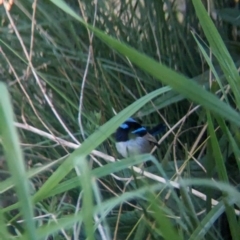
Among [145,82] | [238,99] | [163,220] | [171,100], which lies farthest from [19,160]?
[145,82]

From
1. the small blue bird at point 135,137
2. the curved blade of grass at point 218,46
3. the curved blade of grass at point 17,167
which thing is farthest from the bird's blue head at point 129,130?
the curved blade of grass at point 17,167

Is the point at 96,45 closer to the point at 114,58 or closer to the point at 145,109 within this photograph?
the point at 114,58

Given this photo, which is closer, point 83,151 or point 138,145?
point 83,151

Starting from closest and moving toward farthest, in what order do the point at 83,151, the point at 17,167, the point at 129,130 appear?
the point at 17,167
the point at 83,151
the point at 129,130

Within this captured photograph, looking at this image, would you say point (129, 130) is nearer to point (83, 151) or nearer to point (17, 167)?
point (83, 151)

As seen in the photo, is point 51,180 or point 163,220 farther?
point 51,180

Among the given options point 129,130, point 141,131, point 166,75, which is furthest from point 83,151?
point 129,130

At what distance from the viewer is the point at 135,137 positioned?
1.20 metres

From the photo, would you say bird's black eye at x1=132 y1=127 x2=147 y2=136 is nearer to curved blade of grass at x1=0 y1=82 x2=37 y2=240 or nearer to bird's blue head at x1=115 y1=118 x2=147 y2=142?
bird's blue head at x1=115 y1=118 x2=147 y2=142

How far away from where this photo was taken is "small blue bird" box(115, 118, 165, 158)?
3.37ft

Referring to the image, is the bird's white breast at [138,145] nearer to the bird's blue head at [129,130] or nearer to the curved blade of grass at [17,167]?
the bird's blue head at [129,130]

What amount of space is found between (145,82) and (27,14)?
0.25 metres

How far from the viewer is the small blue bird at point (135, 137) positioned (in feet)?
3.37

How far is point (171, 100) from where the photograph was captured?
0.88 meters
